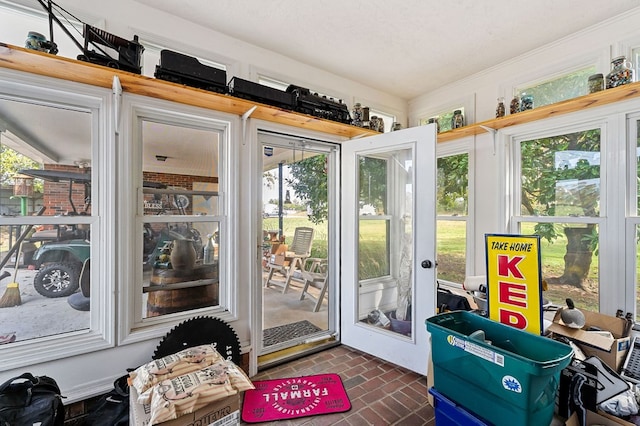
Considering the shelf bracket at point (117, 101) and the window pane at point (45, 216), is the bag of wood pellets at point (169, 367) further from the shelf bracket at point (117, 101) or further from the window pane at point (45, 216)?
the shelf bracket at point (117, 101)

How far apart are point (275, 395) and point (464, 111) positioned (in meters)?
3.20

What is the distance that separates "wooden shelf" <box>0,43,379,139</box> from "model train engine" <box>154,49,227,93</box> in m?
0.06

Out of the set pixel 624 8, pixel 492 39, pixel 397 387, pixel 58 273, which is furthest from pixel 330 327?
pixel 624 8

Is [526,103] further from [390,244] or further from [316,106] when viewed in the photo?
[316,106]

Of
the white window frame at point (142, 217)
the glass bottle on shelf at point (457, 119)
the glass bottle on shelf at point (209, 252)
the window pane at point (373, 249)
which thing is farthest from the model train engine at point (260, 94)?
the glass bottle on shelf at point (457, 119)

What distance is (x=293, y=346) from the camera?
273 cm

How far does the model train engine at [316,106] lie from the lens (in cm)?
232

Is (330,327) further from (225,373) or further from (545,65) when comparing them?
(545,65)

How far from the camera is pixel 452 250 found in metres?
3.20

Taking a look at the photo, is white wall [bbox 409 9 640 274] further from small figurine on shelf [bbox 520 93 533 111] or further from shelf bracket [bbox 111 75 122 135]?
shelf bracket [bbox 111 75 122 135]

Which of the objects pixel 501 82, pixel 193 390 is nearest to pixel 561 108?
pixel 501 82

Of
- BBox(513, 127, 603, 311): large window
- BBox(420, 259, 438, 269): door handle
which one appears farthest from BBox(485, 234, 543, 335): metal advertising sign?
BBox(513, 127, 603, 311): large window

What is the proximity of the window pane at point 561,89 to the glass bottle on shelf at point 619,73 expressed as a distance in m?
0.30

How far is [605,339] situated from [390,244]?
1564 mm
